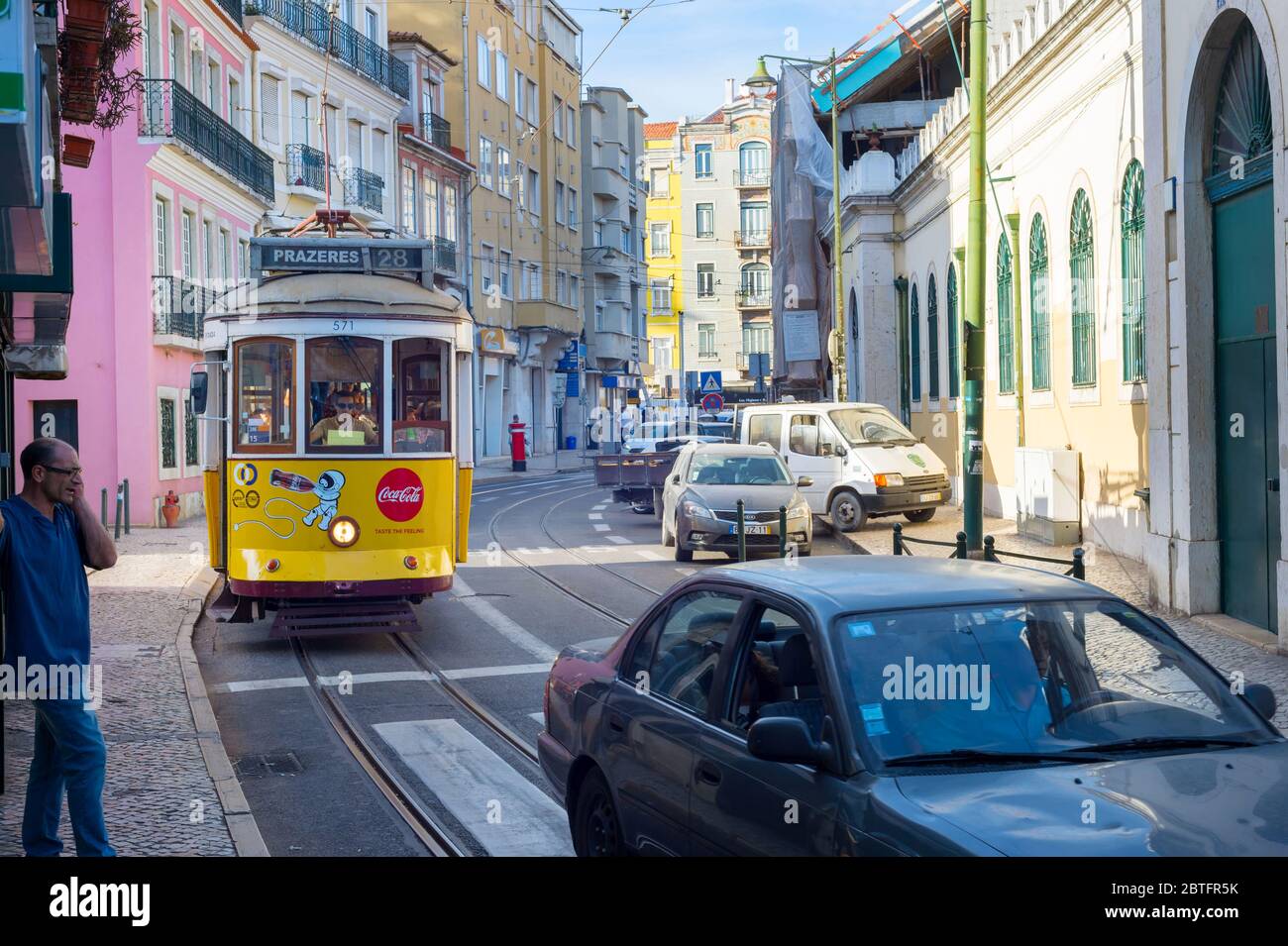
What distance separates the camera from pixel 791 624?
5.14 meters

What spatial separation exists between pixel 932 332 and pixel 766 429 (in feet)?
26.3

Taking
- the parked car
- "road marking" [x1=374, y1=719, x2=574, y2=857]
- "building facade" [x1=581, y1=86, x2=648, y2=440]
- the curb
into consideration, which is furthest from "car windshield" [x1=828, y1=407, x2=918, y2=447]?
"building facade" [x1=581, y1=86, x2=648, y2=440]

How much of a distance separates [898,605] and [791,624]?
40 cm

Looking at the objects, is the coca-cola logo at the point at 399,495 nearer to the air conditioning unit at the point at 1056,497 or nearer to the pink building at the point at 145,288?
the air conditioning unit at the point at 1056,497

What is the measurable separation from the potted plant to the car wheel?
23.0 meters

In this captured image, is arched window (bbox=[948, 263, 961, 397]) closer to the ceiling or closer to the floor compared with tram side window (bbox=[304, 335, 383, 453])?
closer to the ceiling

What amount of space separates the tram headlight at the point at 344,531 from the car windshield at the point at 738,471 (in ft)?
26.6

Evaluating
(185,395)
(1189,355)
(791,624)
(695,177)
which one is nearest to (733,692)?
(791,624)

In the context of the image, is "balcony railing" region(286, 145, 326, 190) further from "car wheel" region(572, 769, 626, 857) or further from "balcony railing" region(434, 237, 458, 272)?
"car wheel" region(572, 769, 626, 857)

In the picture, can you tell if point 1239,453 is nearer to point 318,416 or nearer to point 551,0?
point 318,416

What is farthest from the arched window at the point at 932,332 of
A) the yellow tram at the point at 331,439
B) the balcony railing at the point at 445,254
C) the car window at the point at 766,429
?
the balcony railing at the point at 445,254

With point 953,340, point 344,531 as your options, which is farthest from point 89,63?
point 953,340

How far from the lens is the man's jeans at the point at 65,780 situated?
5938 mm

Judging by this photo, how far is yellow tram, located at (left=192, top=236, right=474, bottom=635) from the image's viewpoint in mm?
13148
